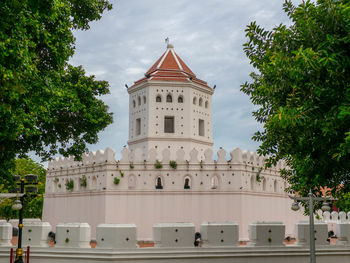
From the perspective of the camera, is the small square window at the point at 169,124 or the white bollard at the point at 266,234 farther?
the small square window at the point at 169,124

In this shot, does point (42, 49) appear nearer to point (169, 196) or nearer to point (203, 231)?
point (203, 231)

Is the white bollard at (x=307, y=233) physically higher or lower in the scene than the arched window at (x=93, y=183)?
lower

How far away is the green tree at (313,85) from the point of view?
25.3 ft

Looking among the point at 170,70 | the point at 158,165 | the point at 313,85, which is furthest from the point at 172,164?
the point at 313,85

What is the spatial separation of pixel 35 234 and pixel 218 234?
189 inches

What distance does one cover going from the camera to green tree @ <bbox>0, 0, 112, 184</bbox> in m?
9.47

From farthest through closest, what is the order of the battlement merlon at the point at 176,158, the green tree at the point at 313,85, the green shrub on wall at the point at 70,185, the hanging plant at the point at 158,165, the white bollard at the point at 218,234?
the green shrub on wall at the point at 70,185 < the battlement merlon at the point at 176,158 < the hanging plant at the point at 158,165 < the white bollard at the point at 218,234 < the green tree at the point at 313,85

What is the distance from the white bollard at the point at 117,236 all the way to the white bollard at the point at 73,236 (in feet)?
1.49

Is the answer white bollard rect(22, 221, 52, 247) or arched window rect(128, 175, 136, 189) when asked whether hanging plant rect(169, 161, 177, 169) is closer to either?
arched window rect(128, 175, 136, 189)

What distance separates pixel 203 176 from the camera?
86.3ft

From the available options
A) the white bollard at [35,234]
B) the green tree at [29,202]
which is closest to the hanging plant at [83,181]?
the green tree at [29,202]

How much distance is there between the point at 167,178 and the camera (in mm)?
26094

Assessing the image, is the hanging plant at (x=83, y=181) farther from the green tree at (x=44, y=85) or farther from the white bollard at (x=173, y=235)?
the white bollard at (x=173, y=235)

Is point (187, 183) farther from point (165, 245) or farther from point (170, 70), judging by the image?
point (165, 245)
